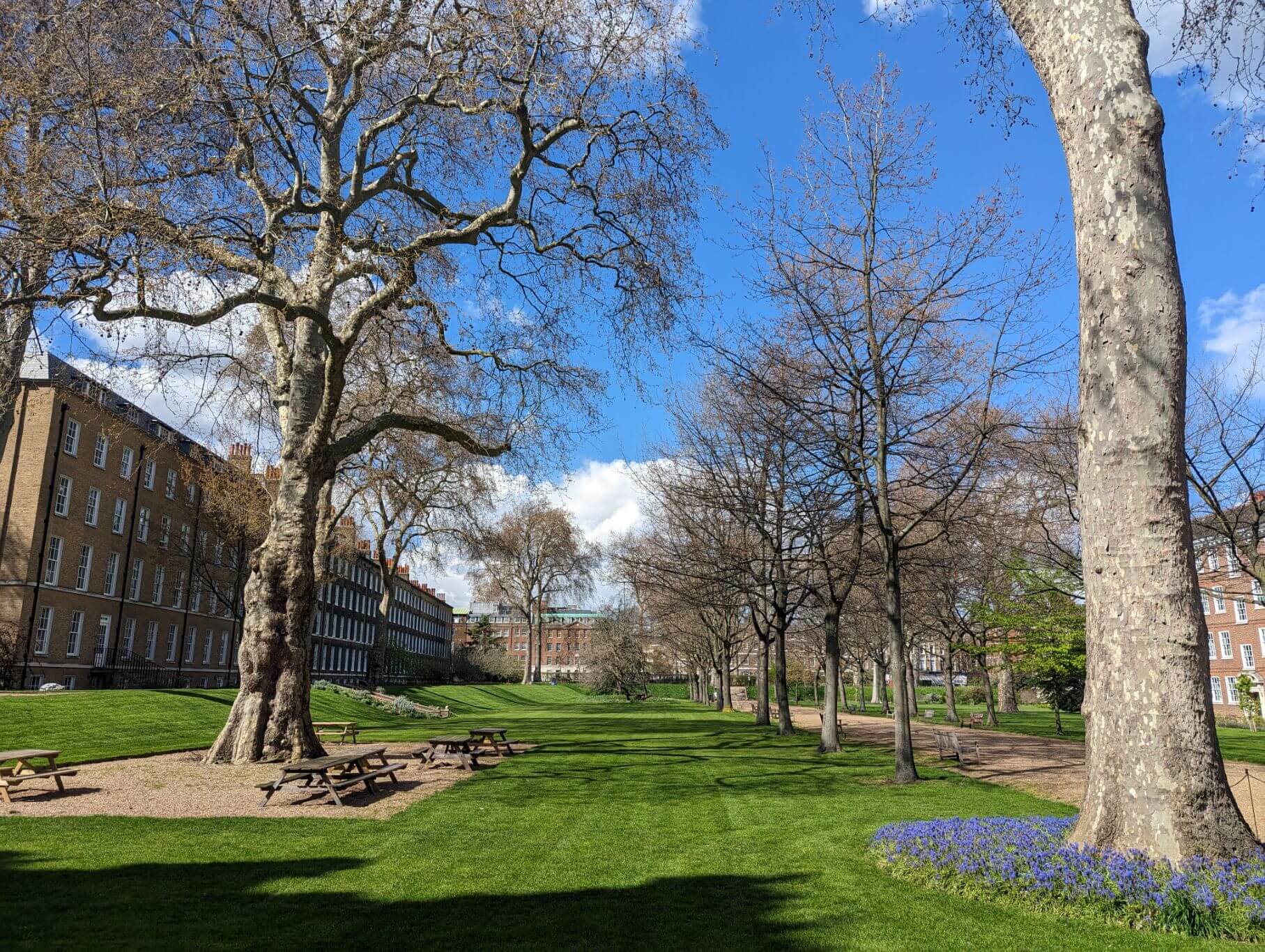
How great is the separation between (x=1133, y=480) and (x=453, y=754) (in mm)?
12521

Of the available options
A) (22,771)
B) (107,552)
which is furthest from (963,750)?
(107,552)

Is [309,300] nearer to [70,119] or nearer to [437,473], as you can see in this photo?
[70,119]

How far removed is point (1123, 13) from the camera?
274 inches

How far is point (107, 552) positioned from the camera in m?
35.7

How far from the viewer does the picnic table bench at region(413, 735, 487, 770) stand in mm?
14086

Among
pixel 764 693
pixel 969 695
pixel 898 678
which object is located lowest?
pixel 969 695

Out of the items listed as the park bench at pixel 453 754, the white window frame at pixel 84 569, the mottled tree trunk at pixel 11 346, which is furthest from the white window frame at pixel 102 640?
the park bench at pixel 453 754

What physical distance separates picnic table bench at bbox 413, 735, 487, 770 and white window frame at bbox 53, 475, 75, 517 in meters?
24.9

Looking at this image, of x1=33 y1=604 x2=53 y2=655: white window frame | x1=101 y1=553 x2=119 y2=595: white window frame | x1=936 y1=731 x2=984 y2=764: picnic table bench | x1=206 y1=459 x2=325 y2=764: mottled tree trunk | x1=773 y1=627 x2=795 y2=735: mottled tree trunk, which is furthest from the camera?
x1=101 y1=553 x2=119 y2=595: white window frame

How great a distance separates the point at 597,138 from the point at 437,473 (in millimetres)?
19197

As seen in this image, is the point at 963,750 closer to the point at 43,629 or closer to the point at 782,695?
the point at 782,695

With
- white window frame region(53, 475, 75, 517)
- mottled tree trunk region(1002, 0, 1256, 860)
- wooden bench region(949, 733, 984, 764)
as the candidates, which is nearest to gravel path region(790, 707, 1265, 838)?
wooden bench region(949, 733, 984, 764)

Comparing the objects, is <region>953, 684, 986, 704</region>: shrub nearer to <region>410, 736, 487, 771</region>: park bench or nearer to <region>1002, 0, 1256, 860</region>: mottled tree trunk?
<region>410, 736, 487, 771</region>: park bench

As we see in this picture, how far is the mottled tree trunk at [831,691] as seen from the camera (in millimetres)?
17531
